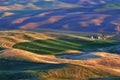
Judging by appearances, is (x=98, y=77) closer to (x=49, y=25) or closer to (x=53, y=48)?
(x=53, y=48)

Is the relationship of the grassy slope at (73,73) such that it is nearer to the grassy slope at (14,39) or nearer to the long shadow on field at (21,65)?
the long shadow on field at (21,65)

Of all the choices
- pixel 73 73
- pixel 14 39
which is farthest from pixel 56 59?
pixel 14 39

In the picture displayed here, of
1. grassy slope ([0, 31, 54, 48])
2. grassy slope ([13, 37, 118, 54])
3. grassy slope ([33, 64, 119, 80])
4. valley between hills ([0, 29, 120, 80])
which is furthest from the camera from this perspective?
grassy slope ([0, 31, 54, 48])

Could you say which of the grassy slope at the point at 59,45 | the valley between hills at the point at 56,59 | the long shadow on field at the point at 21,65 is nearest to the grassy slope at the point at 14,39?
the valley between hills at the point at 56,59

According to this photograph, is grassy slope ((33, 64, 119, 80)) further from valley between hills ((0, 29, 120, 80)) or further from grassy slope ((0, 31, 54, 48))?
grassy slope ((0, 31, 54, 48))

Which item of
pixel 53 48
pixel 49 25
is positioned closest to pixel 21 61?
pixel 53 48

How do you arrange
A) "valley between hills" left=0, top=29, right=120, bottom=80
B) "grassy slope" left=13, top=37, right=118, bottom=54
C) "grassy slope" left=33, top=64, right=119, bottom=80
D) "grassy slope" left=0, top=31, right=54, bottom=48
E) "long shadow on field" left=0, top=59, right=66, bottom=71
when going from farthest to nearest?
"grassy slope" left=0, top=31, right=54, bottom=48
"grassy slope" left=13, top=37, right=118, bottom=54
"long shadow on field" left=0, top=59, right=66, bottom=71
"valley between hills" left=0, top=29, right=120, bottom=80
"grassy slope" left=33, top=64, right=119, bottom=80

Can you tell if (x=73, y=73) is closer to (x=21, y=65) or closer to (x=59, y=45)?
(x=21, y=65)

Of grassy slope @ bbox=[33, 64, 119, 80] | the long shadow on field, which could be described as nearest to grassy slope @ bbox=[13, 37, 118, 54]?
the long shadow on field
